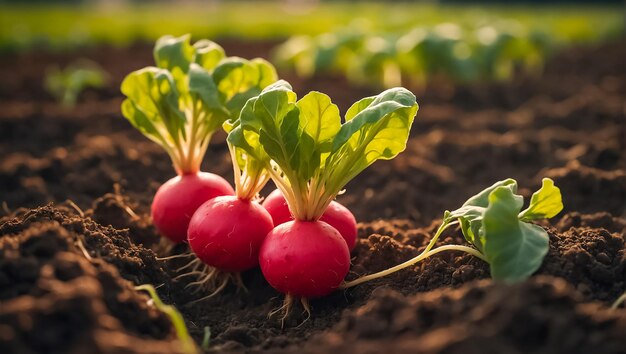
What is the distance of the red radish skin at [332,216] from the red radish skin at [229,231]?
138mm

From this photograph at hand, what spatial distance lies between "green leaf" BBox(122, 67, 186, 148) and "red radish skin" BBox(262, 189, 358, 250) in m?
0.63

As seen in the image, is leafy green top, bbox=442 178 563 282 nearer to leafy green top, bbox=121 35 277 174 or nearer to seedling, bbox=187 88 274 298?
seedling, bbox=187 88 274 298

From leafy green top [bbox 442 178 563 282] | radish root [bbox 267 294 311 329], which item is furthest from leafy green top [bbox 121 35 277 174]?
leafy green top [bbox 442 178 563 282]

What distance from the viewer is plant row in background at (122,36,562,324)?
2.82 m

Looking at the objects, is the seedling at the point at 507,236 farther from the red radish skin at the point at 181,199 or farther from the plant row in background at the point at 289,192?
the red radish skin at the point at 181,199

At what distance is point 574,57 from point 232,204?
8.97 metres

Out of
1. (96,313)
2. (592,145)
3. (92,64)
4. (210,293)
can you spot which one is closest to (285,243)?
(210,293)

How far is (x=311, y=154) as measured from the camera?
2924 millimetres

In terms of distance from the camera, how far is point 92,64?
10.0 metres

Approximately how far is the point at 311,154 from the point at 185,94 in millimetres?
1003

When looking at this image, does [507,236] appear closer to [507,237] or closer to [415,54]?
[507,237]

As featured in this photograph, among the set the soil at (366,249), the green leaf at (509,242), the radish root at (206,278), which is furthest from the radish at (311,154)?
the green leaf at (509,242)

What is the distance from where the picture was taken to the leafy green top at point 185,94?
11.5 ft

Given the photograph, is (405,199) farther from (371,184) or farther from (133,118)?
(133,118)
